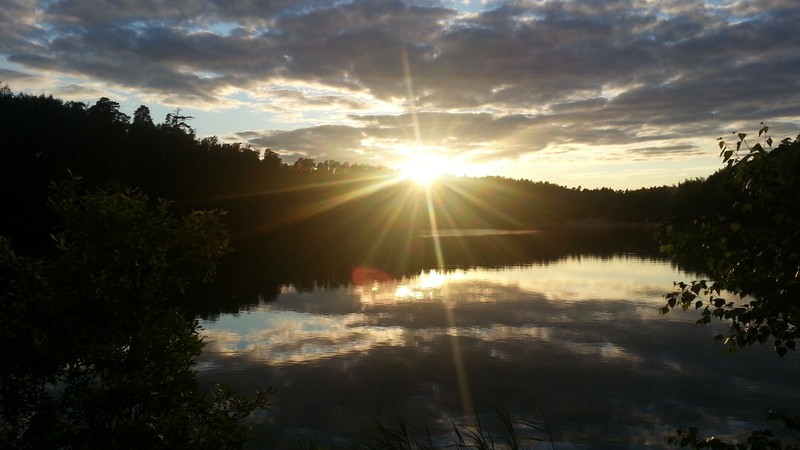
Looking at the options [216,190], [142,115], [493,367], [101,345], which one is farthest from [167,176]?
[101,345]

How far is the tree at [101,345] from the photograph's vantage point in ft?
27.5

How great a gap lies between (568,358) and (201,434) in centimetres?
1839

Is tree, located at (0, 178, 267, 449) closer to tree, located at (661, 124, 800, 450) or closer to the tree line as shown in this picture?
tree, located at (661, 124, 800, 450)

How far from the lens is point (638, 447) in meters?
15.3

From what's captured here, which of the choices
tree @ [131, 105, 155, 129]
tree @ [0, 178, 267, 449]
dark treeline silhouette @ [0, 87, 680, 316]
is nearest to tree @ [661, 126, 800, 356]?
tree @ [0, 178, 267, 449]

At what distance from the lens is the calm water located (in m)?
17.4

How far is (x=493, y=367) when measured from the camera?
23.0m

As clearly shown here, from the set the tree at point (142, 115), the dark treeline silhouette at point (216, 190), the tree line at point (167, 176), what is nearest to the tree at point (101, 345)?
the dark treeline silhouette at point (216, 190)

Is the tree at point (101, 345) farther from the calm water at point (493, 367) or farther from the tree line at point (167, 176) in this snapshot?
the tree line at point (167, 176)

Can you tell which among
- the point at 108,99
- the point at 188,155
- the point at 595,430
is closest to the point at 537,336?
the point at 595,430

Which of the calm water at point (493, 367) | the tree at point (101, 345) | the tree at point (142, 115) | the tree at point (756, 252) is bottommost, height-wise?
the calm water at point (493, 367)

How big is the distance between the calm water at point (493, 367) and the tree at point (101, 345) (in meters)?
6.61

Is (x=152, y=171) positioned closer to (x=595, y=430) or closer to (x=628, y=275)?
(x=628, y=275)

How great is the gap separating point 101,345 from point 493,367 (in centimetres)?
1667
